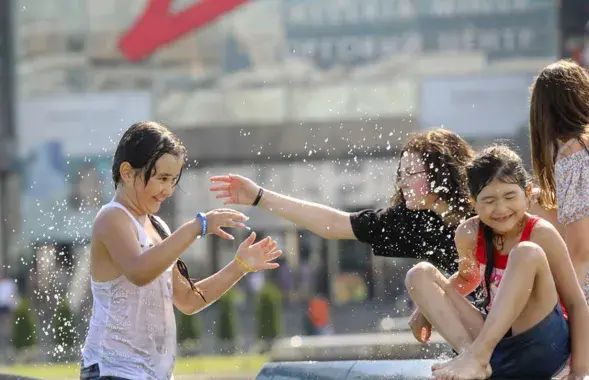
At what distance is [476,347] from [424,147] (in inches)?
45.7

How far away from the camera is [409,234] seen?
177 inches

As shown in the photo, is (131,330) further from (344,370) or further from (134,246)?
(344,370)

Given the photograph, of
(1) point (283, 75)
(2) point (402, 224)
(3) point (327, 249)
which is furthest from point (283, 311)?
(2) point (402, 224)

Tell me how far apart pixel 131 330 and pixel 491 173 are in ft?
4.00

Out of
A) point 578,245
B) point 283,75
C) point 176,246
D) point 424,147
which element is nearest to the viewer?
point 176,246

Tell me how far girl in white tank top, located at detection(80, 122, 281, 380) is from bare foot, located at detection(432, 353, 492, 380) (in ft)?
2.49

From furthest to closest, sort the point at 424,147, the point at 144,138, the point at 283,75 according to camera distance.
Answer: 1. the point at 283,75
2. the point at 424,147
3. the point at 144,138

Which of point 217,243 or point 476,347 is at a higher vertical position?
point 476,347

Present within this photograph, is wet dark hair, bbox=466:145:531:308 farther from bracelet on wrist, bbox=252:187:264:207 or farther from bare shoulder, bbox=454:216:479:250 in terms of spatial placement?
bracelet on wrist, bbox=252:187:264:207

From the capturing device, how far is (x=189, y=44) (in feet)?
90.0

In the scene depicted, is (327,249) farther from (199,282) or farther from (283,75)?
(199,282)

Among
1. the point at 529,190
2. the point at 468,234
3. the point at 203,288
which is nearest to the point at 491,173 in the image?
the point at 529,190

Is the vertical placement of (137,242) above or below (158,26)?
below

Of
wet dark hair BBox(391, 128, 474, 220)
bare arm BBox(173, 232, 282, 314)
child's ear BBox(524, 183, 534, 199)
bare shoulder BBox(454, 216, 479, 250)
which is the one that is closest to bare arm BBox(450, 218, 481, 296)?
bare shoulder BBox(454, 216, 479, 250)
